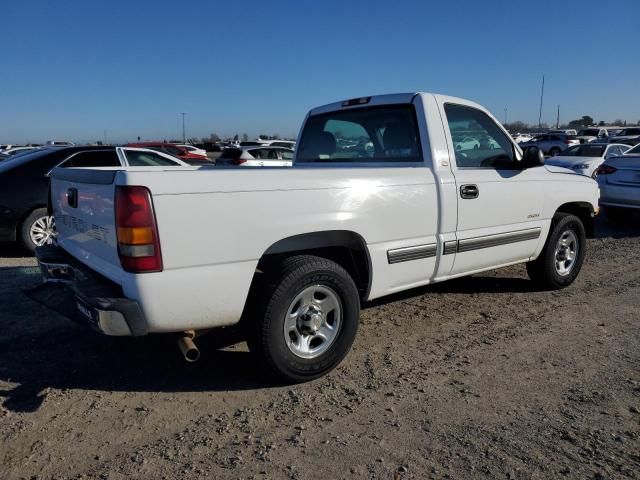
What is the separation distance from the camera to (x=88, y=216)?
3283mm

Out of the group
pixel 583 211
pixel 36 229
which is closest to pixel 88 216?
pixel 36 229

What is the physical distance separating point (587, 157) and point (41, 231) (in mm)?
13568

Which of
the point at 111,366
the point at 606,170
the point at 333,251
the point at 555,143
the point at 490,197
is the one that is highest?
the point at 555,143

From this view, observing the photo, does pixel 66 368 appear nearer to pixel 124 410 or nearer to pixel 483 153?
pixel 124 410

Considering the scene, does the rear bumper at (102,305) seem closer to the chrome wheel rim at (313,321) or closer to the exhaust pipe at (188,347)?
the exhaust pipe at (188,347)

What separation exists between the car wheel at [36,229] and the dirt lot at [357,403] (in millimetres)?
2413

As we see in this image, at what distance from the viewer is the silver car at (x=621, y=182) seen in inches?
379

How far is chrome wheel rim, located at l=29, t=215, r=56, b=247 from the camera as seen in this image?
7.18 metres

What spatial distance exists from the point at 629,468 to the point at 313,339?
190 cm

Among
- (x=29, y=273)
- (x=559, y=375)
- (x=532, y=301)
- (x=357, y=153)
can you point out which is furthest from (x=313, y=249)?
(x=29, y=273)

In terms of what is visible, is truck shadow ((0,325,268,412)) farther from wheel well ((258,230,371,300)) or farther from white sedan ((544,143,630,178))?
white sedan ((544,143,630,178))

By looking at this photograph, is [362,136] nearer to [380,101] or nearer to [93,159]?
[380,101]

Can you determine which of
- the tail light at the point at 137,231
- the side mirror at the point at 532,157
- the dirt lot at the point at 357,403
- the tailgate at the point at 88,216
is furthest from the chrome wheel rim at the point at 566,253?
the tailgate at the point at 88,216

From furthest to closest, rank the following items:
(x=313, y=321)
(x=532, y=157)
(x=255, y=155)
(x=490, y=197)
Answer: (x=255, y=155) < (x=532, y=157) < (x=490, y=197) < (x=313, y=321)
